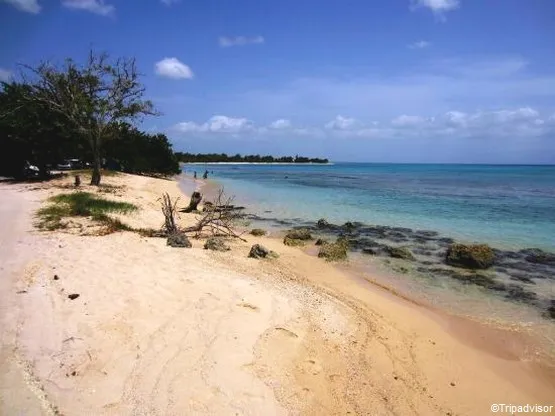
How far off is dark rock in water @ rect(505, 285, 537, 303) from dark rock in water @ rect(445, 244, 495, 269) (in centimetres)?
156

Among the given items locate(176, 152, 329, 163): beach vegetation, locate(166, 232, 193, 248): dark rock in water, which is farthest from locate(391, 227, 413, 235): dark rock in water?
locate(176, 152, 329, 163): beach vegetation

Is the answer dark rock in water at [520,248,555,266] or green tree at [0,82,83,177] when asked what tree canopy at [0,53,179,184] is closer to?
green tree at [0,82,83,177]

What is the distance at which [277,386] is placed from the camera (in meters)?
5.14

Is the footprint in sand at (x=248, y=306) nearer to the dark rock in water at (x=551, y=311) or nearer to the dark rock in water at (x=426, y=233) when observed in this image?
the dark rock in water at (x=551, y=311)

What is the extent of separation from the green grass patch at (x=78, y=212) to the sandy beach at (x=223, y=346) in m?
2.19

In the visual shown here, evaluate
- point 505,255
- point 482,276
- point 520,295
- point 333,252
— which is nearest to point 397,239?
point 505,255

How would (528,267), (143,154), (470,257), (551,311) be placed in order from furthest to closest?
(143,154) < (528,267) < (470,257) < (551,311)

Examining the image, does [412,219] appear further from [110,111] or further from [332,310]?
[110,111]

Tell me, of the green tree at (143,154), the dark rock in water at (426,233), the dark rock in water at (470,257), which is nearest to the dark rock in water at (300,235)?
the dark rock in water at (470,257)

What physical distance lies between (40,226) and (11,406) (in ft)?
28.6

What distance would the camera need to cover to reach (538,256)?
14.1 metres

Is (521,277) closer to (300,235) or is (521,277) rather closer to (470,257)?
(470,257)

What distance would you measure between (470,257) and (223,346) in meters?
9.51

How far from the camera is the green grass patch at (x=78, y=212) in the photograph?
12133 millimetres
